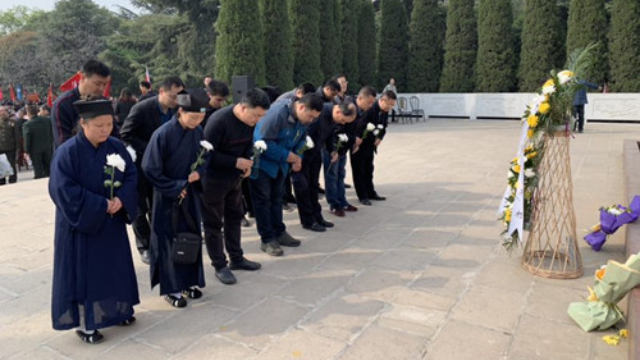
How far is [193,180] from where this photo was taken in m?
3.87

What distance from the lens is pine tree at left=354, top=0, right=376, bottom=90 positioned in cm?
2238

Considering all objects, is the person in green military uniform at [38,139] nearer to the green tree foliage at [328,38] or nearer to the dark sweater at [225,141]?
the dark sweater at [225,141]

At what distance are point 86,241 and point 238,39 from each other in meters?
13.1

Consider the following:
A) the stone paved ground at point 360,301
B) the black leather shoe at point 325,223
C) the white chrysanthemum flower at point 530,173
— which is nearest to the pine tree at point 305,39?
the stone paved ground at point 360,301

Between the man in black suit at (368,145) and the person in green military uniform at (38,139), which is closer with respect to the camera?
the man in black suit at (368,145)

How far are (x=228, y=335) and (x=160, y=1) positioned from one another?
69.6ft

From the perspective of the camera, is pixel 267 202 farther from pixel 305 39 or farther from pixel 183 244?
pixel 305 39

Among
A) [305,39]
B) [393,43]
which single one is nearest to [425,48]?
[393,43]

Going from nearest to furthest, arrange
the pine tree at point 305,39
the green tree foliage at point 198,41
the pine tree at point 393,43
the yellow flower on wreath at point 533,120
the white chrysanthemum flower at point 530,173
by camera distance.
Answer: the yellow flower on wreath at point 533,120 < the white chrysanthemum flower at point 530,173 < the pine tree at point 305,39 < the green tree foliage at point 198,41 < the pine tree at point 393,43

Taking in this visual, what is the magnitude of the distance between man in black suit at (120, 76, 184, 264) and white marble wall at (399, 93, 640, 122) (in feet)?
56.2

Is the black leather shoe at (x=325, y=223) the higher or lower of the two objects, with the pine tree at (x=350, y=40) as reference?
lower

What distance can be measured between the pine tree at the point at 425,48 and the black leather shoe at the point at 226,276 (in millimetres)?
20056

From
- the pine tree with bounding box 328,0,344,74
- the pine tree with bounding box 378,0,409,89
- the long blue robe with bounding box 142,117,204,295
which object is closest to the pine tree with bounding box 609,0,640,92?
the pine tree with bounding box 378,0,409,89

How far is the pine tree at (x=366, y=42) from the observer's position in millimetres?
22375
